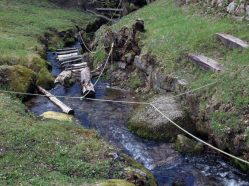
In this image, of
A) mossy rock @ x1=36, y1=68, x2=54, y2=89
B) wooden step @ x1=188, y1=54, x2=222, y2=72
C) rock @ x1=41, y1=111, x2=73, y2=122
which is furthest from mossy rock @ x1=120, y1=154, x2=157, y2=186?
mossy rock @ x1=36, y1=68, x2=54, y2=89

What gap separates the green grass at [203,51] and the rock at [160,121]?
1155 millimetres

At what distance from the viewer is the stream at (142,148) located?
49.6ft

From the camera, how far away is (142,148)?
690 inches

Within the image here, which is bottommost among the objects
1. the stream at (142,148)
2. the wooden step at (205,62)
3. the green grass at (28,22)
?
the stream at (142,148)

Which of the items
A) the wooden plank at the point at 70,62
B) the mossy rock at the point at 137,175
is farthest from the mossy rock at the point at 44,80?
the mossy rock at the point at 137,175

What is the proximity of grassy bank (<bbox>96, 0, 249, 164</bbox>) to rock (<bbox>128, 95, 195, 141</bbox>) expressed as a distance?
0.98 meters

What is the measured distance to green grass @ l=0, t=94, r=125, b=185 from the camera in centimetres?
1314

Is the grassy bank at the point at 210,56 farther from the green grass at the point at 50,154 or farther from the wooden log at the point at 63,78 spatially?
the wooden log at the point at 63,78

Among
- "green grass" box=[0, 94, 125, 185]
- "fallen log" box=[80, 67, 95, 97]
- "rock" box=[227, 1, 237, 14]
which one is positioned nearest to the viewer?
"green grass" box=[0, 94, 125, 185]

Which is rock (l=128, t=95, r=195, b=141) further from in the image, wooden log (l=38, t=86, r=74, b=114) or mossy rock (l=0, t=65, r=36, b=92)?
mossy rock (l=0, t=65, r=36, b=92)

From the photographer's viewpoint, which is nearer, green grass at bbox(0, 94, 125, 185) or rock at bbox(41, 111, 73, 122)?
green grass at bbox(0, 94, 125, 185)

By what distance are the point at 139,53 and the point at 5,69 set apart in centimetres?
852

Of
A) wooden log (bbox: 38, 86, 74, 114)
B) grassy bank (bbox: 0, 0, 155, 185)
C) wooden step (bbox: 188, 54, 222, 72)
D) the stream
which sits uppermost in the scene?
wooden step (bbox: 188, 54, 222, 72)

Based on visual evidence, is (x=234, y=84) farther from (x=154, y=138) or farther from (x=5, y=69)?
(x=5, y=69)
